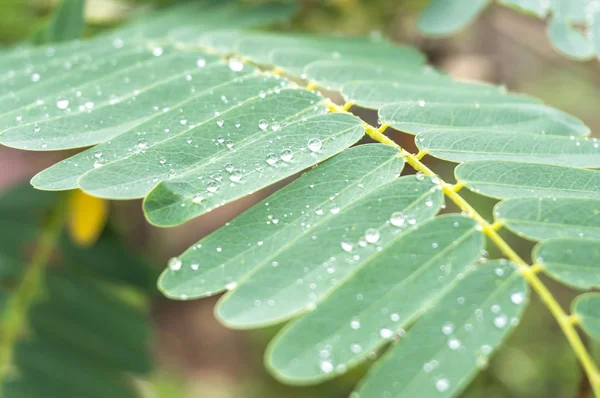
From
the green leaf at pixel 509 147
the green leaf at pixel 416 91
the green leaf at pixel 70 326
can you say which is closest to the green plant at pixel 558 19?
the green leaf at pixel 416 91

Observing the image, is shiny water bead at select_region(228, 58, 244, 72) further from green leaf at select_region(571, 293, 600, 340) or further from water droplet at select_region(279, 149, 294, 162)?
green leaf at select_region(571, 293, 600, 340)

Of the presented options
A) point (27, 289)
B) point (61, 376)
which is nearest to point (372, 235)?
point (61, 376)

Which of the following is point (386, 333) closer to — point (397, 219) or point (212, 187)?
point (397, 219)

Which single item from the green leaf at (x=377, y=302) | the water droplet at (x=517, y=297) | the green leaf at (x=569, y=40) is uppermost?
the green leaf at (x=569, y=40)

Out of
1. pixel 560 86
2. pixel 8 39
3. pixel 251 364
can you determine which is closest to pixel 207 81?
pixel 8 39

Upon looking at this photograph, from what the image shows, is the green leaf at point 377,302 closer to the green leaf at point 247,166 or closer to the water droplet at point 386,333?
the water droplet at point 386,333

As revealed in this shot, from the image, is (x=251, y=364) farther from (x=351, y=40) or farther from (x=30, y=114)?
(x=30, y=114)

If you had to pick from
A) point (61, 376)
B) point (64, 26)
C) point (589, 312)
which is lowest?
point (61, 376)
